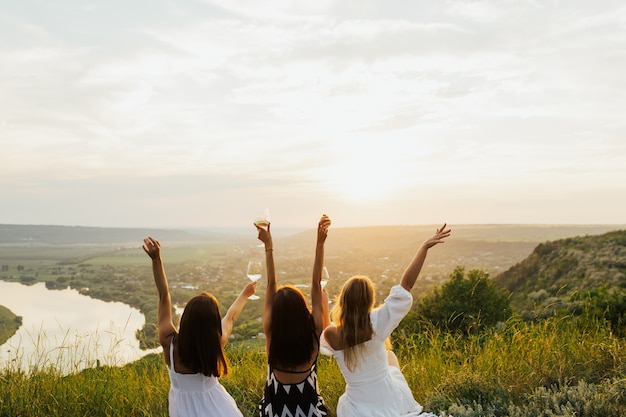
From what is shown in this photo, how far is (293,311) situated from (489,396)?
2.23m

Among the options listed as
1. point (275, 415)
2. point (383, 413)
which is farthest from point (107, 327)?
point (383, 413)

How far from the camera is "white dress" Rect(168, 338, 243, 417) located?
4.50 metres

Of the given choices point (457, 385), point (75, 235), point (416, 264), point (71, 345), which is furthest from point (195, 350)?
point (75, 235)

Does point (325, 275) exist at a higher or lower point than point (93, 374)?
higher

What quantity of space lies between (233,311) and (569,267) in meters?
27.5

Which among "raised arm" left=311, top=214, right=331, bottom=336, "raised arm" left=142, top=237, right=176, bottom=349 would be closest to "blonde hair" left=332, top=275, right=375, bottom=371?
"raised arm" left=311, top=214, right=331, bottom=336

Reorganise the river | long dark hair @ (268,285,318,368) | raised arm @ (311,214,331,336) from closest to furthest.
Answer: long dark hair @ (268,285,318,368) → raised arm @ (311,214,331,336) → the river

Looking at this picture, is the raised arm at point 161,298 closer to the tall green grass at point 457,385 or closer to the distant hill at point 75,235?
the tall green grass at point 457,385

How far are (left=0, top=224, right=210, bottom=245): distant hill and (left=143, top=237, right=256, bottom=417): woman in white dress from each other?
115 m

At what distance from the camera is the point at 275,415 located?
464 centimetres

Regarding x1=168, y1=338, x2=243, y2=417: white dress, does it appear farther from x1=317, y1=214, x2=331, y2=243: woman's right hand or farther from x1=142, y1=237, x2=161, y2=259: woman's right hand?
x1=317, y1=214, x2=331, y2=243: woman's right hand

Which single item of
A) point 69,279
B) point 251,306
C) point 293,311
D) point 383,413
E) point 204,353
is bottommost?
point 69,279

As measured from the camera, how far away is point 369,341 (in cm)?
457

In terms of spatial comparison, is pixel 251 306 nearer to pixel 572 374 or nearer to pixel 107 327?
pixel 107 327
